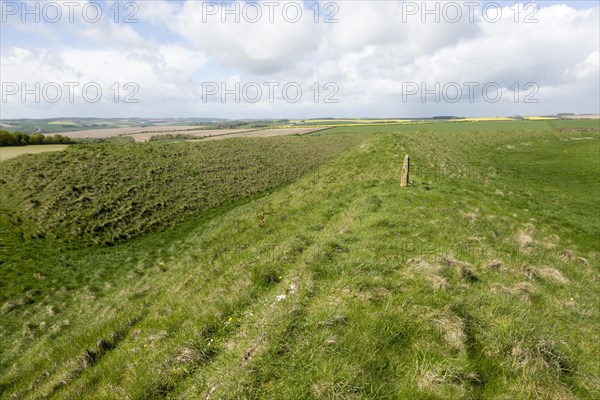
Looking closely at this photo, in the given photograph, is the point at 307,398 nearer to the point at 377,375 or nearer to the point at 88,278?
the point at 377,375

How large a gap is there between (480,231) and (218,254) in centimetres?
1245

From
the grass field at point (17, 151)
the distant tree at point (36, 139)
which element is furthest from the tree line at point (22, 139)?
the grass field at point (17, 151)

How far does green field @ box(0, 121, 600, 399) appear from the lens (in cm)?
575

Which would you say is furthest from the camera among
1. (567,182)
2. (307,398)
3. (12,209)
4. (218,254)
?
(567,182)

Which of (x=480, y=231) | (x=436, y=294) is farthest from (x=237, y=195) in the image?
(x=436, y=294)

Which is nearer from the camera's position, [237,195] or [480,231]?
[480,231]

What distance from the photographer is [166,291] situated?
13.1 m

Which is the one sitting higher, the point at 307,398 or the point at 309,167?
the point at 309,167

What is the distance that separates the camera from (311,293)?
8.09 m

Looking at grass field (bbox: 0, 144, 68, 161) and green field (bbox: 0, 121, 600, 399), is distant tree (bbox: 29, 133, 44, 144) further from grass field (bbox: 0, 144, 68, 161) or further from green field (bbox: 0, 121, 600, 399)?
green field (bbox: 0, 121, 600, 399)

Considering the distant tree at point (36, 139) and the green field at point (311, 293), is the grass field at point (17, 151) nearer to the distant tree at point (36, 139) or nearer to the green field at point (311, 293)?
the distant tree at point (36, 139)

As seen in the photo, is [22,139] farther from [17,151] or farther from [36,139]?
[17,151]

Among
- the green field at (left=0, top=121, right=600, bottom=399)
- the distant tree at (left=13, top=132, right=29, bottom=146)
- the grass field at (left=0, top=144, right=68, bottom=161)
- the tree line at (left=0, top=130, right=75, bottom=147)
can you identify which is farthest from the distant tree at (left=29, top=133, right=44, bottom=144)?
the green field at (left=0, top=121, right=600, bottom=399)

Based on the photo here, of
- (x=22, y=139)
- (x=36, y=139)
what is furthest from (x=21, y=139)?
(x=36, y=139)
